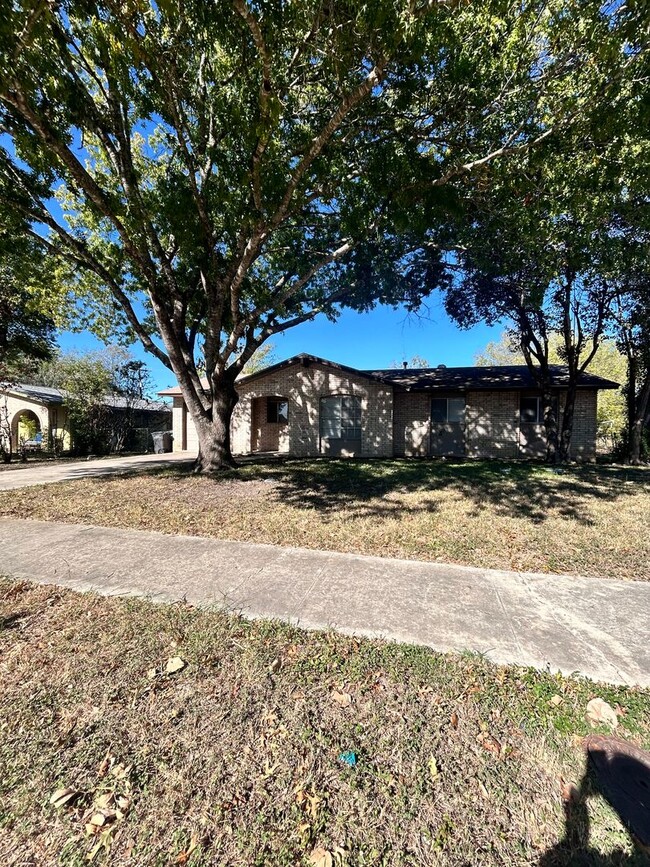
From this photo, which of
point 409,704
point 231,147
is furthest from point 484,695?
point 231,147

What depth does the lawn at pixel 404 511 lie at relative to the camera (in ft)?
15.5

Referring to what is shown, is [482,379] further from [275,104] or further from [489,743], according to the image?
[489,743]

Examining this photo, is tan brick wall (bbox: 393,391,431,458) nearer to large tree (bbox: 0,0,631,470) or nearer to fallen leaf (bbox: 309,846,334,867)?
large tree (bbox: 0,0,631,470)

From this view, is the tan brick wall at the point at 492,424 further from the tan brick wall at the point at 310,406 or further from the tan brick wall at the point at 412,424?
the tan brick wall at the point at 310,406

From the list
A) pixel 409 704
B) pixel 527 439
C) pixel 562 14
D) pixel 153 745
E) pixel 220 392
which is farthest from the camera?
pixel 527 439

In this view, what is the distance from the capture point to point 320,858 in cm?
147

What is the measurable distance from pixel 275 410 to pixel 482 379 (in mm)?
9447

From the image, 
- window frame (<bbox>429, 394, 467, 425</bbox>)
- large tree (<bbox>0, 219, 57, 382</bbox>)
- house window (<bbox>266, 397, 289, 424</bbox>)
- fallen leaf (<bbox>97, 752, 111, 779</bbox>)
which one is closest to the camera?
fallen leaf (<bbox>97, 752, 111, 779</bbox>)

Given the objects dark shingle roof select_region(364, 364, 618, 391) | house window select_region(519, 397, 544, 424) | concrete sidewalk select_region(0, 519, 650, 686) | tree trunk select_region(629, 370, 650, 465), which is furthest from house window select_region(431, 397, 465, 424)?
concrete sidewalk select_region(0, 519, 650, 686)

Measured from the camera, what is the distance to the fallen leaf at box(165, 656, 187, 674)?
97.9 inches

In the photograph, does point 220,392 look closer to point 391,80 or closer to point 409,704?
point 391,80

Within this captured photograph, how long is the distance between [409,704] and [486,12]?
809 cm

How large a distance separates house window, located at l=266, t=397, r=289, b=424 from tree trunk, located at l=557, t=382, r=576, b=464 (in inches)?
444

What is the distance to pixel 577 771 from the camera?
183cm
